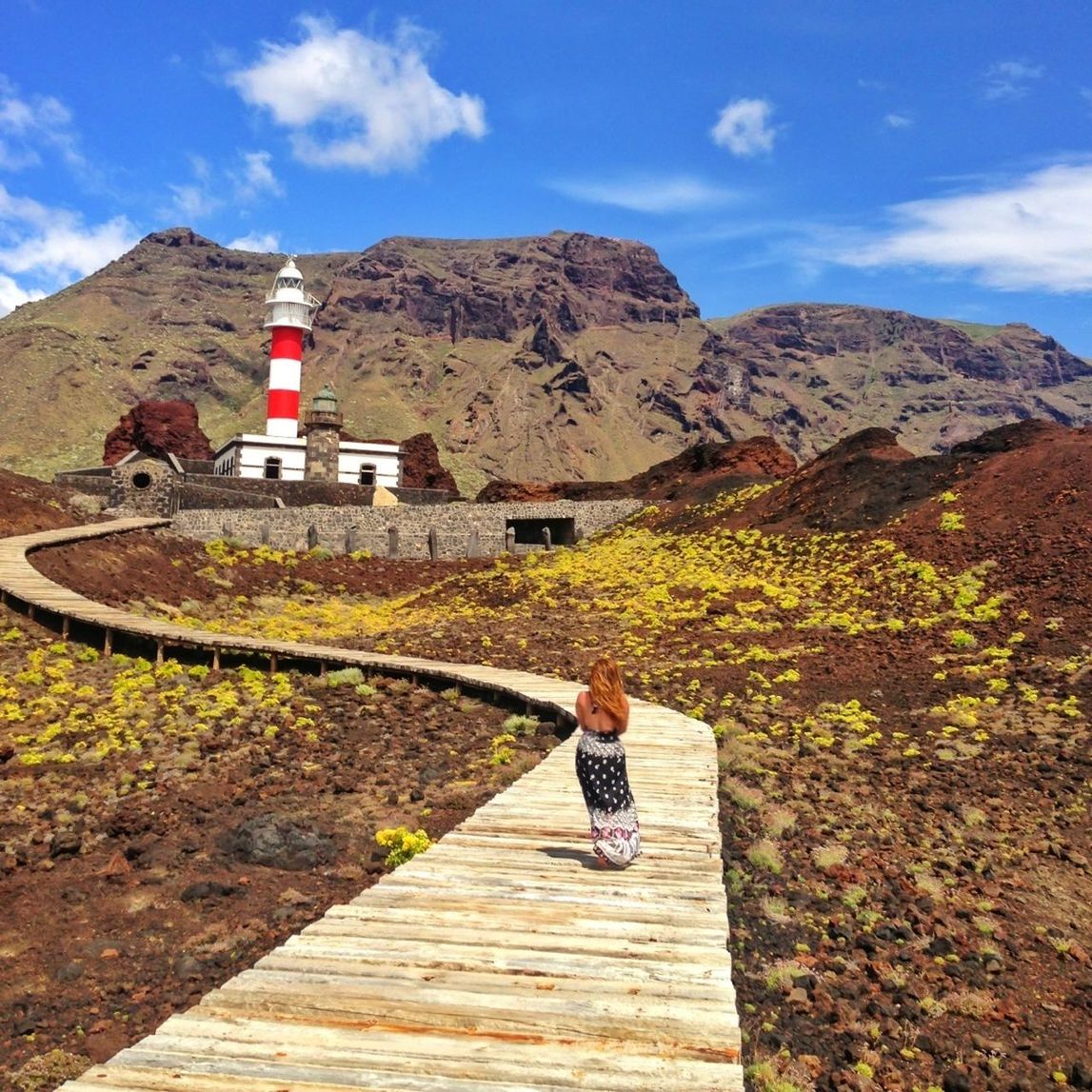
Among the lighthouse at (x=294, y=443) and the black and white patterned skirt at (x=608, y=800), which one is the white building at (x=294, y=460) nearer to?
the lighthouse at (x=294, y=443)

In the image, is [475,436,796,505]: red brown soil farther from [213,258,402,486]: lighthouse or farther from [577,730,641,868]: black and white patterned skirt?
[577,730,641,868]: black and white patterned skirt

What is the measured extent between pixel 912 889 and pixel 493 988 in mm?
6112

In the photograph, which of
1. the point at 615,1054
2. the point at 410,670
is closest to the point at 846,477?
the point at 410,670

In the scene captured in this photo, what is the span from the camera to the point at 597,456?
157m

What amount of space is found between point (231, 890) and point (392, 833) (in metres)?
1.65

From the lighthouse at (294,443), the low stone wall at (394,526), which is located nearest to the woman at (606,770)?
the low stone wall at (394,526)

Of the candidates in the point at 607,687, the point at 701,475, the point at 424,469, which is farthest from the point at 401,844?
the point at 424,469

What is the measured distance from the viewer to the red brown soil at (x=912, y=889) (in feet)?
23.8

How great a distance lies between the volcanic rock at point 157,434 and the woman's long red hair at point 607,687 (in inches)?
2669

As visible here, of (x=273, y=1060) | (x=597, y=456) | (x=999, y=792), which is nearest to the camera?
(x=273, y=1060)

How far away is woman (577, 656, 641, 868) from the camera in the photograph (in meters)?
7.60

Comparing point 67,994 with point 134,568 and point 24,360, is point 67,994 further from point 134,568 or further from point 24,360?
point 24,360

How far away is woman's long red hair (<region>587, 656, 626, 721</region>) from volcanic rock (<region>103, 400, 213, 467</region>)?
67800 millimetres

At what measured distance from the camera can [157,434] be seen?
235 feet
